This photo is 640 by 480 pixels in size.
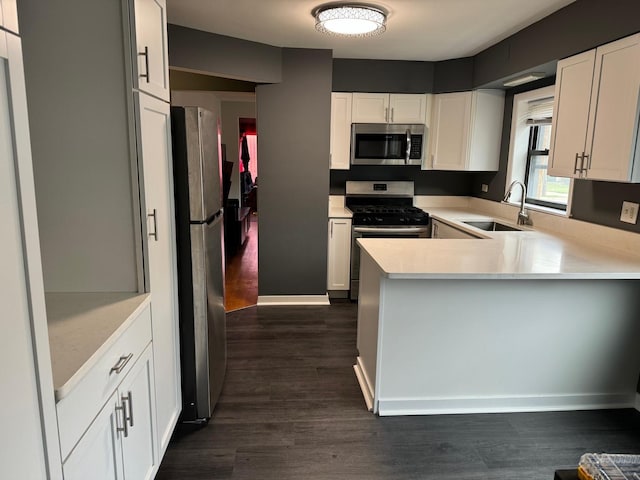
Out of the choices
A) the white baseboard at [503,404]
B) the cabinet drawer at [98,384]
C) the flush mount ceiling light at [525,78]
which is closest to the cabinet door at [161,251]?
the cabinet drawer at [98,384]

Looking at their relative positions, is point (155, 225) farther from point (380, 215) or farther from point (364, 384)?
point (380, 215)

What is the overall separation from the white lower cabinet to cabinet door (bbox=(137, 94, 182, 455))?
5.4 inches

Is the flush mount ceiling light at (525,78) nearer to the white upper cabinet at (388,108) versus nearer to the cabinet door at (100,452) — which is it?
the white upper cabinet at (388,108)

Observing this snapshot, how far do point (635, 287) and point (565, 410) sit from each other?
0.80 metres

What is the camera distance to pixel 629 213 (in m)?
2.54

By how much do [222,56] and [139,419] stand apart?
282 centimetres

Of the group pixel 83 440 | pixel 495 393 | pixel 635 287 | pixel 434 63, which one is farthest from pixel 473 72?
pixel 83 440

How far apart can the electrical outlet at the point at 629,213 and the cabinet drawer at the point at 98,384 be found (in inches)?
105

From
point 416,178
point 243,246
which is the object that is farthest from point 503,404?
point 243,246

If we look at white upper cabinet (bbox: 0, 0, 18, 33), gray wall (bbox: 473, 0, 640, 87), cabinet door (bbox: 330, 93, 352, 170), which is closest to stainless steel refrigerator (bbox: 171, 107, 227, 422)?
white upper cabinet (bbox: 0, 0, 18, 33)

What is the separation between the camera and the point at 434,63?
4.28 meters

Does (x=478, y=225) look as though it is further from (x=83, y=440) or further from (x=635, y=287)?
(x=83, y=440)

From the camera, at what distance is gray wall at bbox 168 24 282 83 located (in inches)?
127

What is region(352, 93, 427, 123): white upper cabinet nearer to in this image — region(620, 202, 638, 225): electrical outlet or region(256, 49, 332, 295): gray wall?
region(256, 49, 332, 295): gray wall
